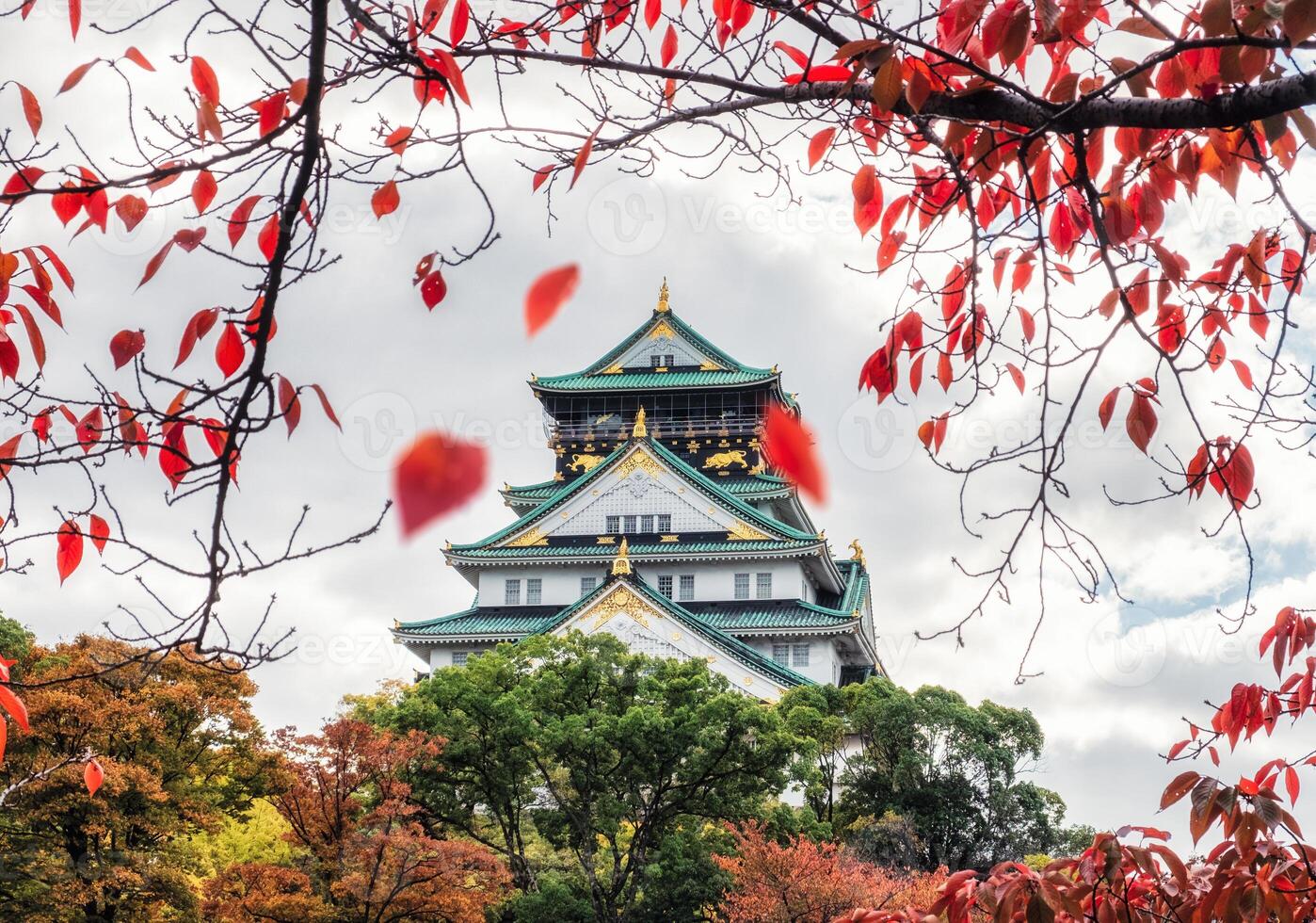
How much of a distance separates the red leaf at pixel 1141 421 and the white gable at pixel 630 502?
30195 mm

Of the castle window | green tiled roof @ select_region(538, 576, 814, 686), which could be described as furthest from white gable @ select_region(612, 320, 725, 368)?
green tiled roof @ select_region(538, 576, 814, 686)

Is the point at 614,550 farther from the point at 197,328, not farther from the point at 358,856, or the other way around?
the point at 197,328

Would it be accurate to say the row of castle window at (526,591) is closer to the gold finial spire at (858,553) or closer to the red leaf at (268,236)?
the gold finial spire at (858,553)

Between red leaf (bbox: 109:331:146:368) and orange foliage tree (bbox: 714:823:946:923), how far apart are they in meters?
14.3

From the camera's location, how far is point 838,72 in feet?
10.3

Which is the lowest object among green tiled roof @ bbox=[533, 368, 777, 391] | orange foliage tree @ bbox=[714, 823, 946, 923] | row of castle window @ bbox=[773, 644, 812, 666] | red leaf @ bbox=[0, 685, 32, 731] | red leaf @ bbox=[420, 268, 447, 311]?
orange foliage tree @ bbox=[714, 823, 946, 923]

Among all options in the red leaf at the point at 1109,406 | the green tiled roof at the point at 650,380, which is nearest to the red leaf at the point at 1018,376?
the red leaf at the point at 1109,406

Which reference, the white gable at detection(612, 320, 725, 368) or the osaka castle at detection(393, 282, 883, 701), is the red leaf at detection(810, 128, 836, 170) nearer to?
the osaka castle at detection(393, 282, 883, 701)

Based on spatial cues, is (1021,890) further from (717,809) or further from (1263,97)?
(717,809)

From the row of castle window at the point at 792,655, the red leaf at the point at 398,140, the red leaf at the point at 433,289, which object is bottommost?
the red leaf at the point at 433,289

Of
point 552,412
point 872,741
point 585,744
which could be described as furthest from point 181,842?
point 552,412

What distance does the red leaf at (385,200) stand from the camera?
3.11 m

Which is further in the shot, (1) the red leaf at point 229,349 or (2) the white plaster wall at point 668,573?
(2) the white plaster wall at point 668,573

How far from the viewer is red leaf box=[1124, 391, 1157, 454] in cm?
328
